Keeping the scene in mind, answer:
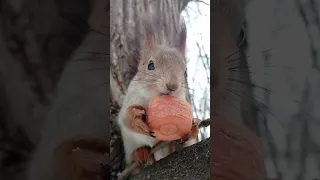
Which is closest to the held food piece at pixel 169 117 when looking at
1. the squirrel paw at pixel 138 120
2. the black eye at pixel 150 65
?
the squirrel paw at pixel 138 120

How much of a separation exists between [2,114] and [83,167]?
6.3 inches

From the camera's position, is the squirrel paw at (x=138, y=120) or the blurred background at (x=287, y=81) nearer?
the blurred background at (x=287, y=81)

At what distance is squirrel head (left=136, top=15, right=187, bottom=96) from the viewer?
1413mm

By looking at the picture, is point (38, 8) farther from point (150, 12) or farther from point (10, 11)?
point (150, 12)

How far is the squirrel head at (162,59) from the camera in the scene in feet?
4.64

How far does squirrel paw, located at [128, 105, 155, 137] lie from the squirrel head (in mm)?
100

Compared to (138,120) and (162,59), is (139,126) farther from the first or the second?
(162,59)

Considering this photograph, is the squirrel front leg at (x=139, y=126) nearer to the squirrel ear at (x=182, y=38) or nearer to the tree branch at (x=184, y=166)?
the tree branch at (x=184, y=166)

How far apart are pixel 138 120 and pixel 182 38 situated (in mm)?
394

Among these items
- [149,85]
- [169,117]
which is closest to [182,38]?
[149,85]

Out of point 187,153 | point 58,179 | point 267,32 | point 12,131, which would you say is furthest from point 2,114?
point 187,153

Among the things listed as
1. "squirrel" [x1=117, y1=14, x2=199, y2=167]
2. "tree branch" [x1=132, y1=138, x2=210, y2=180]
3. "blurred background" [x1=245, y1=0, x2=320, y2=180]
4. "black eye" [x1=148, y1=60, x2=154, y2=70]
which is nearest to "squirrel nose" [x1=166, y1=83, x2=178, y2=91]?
"squirrel" [x1=117, y1=14, x2=199, y2=167]

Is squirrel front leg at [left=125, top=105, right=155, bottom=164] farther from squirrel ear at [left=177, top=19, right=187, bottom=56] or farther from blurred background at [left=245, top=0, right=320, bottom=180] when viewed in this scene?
blurred background at [left=245, top=0, right=320, bottom=180]

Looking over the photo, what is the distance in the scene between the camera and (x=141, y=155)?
4.83ft
